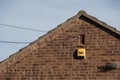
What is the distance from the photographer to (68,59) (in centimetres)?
1567

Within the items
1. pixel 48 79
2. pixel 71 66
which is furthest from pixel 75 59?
pixel 48 79

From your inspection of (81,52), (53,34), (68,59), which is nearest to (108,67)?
(81,52)

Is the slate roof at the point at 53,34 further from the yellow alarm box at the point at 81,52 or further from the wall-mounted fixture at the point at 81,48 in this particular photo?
the yellow alarm box at the point at 81,52

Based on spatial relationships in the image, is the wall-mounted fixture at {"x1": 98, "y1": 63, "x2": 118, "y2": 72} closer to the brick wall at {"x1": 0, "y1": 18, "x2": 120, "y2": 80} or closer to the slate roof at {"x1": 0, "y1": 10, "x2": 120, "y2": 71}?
the brick wall at {"x1": 0, "y1": 18, "x2": 120, "y2": 80}

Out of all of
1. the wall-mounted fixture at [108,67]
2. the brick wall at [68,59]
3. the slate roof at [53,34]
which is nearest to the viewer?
the wall-mounted fixture at [108,67]

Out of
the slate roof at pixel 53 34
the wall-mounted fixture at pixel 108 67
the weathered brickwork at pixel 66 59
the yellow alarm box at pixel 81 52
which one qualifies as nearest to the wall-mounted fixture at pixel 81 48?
the yellow alarm box at pixel 81 52

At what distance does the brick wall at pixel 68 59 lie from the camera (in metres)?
15.5

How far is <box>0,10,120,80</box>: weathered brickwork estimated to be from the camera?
15.5 meters

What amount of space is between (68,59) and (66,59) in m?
0.08

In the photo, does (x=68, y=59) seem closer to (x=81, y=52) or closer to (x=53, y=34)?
(x=81, y=52)

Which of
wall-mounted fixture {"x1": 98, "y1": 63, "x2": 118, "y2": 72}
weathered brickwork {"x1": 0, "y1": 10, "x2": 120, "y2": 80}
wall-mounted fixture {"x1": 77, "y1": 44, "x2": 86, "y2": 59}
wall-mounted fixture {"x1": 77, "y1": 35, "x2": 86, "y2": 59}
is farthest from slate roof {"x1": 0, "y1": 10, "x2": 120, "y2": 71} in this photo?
wall-mounted fixture {"x1": 98, "y1": 63, "x2": 118, "y2": 72}

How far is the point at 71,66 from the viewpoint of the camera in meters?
15.6

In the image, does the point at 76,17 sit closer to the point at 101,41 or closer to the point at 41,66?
the point at 101,41

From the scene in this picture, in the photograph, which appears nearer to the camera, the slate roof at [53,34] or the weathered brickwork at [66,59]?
the weathered brickwork at [66,59]
